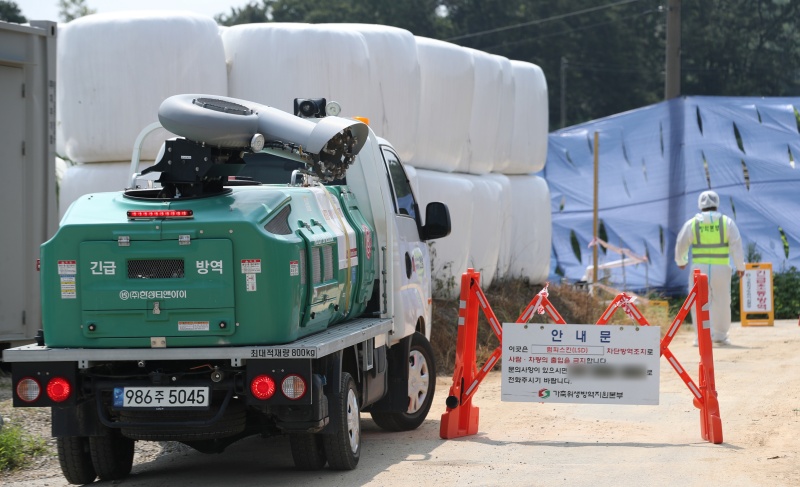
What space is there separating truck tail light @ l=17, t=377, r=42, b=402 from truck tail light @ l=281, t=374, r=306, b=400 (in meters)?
1.40

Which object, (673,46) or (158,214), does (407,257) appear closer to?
(158,214)

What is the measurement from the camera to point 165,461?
30.5 feet

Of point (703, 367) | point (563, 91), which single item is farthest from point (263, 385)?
point (563, 91)

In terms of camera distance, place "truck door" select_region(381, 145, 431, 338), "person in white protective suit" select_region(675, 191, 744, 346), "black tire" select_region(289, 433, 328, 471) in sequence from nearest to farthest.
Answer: "black tire" select_region(289, 433, 328, 471) < "truck door" select_region(381, 145, 431, 338) < "person in white protective suit" select_region(675, 191, 744, 346)

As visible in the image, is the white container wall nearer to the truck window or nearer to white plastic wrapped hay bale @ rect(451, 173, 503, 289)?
the truck window

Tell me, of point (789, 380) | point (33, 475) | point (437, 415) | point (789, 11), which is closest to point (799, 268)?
point (789, 380)

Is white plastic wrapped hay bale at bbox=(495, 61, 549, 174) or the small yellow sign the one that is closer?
white plastic wrapped hay bale at bbox=(495, 61, 549, 174)

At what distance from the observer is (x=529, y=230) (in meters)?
18.1

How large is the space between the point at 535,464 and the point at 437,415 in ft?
9.07

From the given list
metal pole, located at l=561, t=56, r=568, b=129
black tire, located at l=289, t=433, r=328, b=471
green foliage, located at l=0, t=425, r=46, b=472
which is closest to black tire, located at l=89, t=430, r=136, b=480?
green foliage, located at l=0, t=425, r=46, b=472

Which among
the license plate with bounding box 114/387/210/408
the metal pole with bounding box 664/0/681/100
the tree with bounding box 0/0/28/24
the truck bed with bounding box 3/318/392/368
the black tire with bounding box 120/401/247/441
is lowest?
the black tire with bounding box 120/401/247/441

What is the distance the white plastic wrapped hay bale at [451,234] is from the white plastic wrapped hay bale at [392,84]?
0.67 m

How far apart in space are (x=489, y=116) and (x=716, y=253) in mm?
3628

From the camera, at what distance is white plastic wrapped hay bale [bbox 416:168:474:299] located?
1463 centimetres
